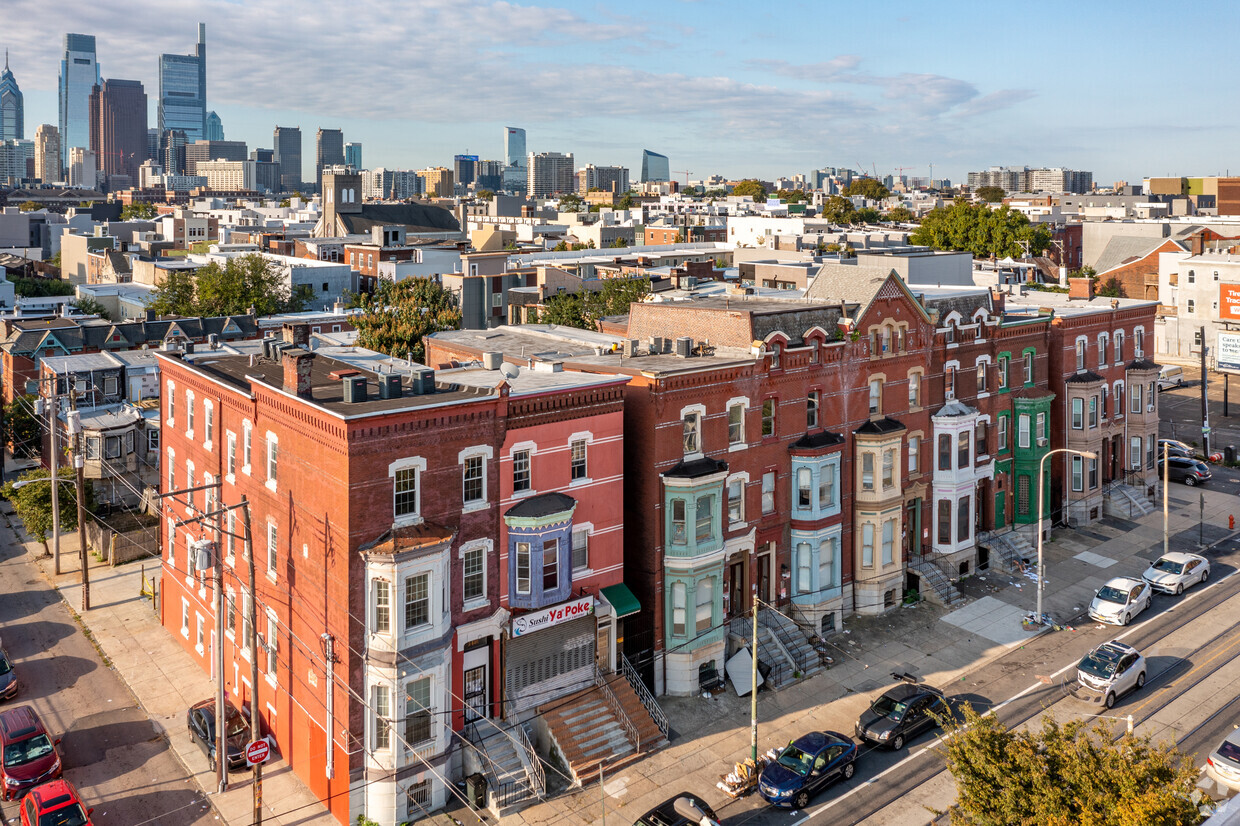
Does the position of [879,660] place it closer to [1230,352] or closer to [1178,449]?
[1178,449]

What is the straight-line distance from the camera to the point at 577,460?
39969 millimetres

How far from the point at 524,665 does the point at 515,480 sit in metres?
7.17

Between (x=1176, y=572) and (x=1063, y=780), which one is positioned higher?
(x=1063, y=780)

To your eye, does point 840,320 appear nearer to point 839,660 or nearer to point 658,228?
point 839,660

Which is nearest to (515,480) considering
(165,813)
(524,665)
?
(524,665)

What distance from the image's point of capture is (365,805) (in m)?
34.3

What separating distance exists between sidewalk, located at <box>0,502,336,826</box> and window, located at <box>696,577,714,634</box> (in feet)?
56.3

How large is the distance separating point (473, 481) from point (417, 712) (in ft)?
27.4

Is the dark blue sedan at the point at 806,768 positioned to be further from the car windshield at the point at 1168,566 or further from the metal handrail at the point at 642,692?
the car windshield at the point at 1168,566

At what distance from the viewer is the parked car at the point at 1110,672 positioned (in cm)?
4219

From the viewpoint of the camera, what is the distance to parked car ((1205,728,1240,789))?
35.0m

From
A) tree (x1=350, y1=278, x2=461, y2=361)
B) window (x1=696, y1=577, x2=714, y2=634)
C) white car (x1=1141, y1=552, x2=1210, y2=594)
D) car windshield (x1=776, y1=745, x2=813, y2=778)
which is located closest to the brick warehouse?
window (x1=696, y1=577, x2=714, y2=634)

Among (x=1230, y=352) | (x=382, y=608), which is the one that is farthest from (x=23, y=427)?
(x=1230, y=352)

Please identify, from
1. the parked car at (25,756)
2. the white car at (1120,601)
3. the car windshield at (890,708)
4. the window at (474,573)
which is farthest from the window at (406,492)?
the white car at (1120,601)
